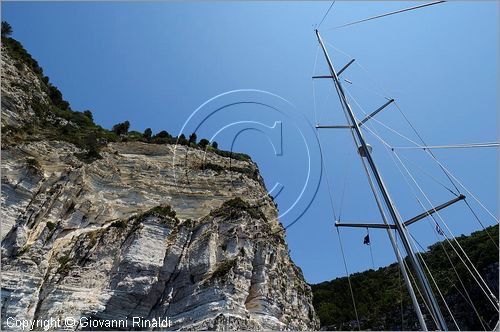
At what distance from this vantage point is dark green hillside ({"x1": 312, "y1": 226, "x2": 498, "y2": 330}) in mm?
40875

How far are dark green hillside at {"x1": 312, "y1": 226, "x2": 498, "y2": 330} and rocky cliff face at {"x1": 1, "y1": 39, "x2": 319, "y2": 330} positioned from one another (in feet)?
60.9

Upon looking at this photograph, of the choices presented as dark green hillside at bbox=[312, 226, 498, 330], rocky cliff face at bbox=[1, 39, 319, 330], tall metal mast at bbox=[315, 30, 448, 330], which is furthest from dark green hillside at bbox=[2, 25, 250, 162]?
dark green hillside at bbox=[312, 226, 498, 330]

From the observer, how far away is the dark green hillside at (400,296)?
1609 inches

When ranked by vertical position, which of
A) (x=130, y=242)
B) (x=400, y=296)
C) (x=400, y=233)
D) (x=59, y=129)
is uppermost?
(x=59, y=129)

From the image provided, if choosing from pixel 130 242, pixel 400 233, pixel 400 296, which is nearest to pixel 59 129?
pixel 130 242

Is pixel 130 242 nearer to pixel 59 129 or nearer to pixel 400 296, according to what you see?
pixel 59 129

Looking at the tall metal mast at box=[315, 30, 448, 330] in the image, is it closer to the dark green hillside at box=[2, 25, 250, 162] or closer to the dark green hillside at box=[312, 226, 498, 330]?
the dark green hillside at box=[2, 25, 250, 162]

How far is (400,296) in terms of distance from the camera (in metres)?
40.2

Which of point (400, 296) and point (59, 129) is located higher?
point (59, 129)

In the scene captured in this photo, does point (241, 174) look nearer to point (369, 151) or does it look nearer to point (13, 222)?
point (13, 222)

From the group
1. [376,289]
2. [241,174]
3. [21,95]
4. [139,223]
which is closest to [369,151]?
[139,223]

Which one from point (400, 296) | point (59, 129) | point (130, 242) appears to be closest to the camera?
point (130, 242)

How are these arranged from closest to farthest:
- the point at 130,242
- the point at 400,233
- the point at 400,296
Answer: the point at 400,233 < the point at 130,242 < the point at 400,296

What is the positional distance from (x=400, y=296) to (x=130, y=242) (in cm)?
2920
